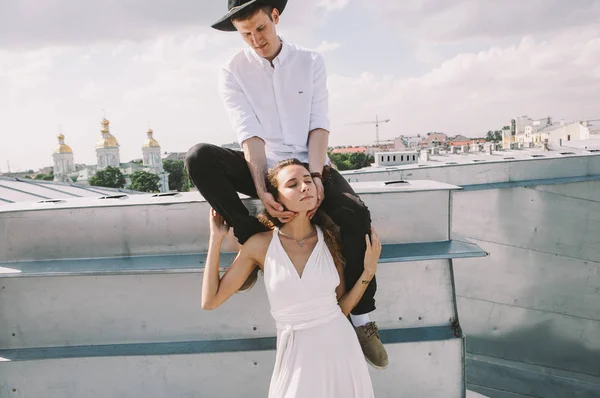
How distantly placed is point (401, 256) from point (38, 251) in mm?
1743

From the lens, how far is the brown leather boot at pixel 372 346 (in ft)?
5.89

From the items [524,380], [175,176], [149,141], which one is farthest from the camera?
[175,176]

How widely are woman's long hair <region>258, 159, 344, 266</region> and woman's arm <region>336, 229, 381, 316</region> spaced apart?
0.07 meters

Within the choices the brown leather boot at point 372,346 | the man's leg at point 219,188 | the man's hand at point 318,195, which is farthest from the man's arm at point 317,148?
the brown leather boot at point 372,346

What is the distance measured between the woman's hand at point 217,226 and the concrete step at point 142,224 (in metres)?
0.29

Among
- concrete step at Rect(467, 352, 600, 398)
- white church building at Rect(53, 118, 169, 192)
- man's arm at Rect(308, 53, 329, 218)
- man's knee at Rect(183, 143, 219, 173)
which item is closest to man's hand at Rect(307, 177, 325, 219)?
man's arm at Rect(308, 53, 329, 218)

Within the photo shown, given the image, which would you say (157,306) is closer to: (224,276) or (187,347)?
(187,347)

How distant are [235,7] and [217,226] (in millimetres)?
878

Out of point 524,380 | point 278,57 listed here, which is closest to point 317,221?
point 278,57

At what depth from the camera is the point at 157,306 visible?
6.97 ft

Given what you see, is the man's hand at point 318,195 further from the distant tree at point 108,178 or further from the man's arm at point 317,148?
the distant tree at point 108,178

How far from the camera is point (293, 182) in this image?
163 cm

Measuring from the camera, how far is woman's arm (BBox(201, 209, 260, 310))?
→ 5.37 ft

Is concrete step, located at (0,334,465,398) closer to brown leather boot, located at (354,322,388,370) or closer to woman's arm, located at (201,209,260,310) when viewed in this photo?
brown leather boot, located at (354,322,388,370)
